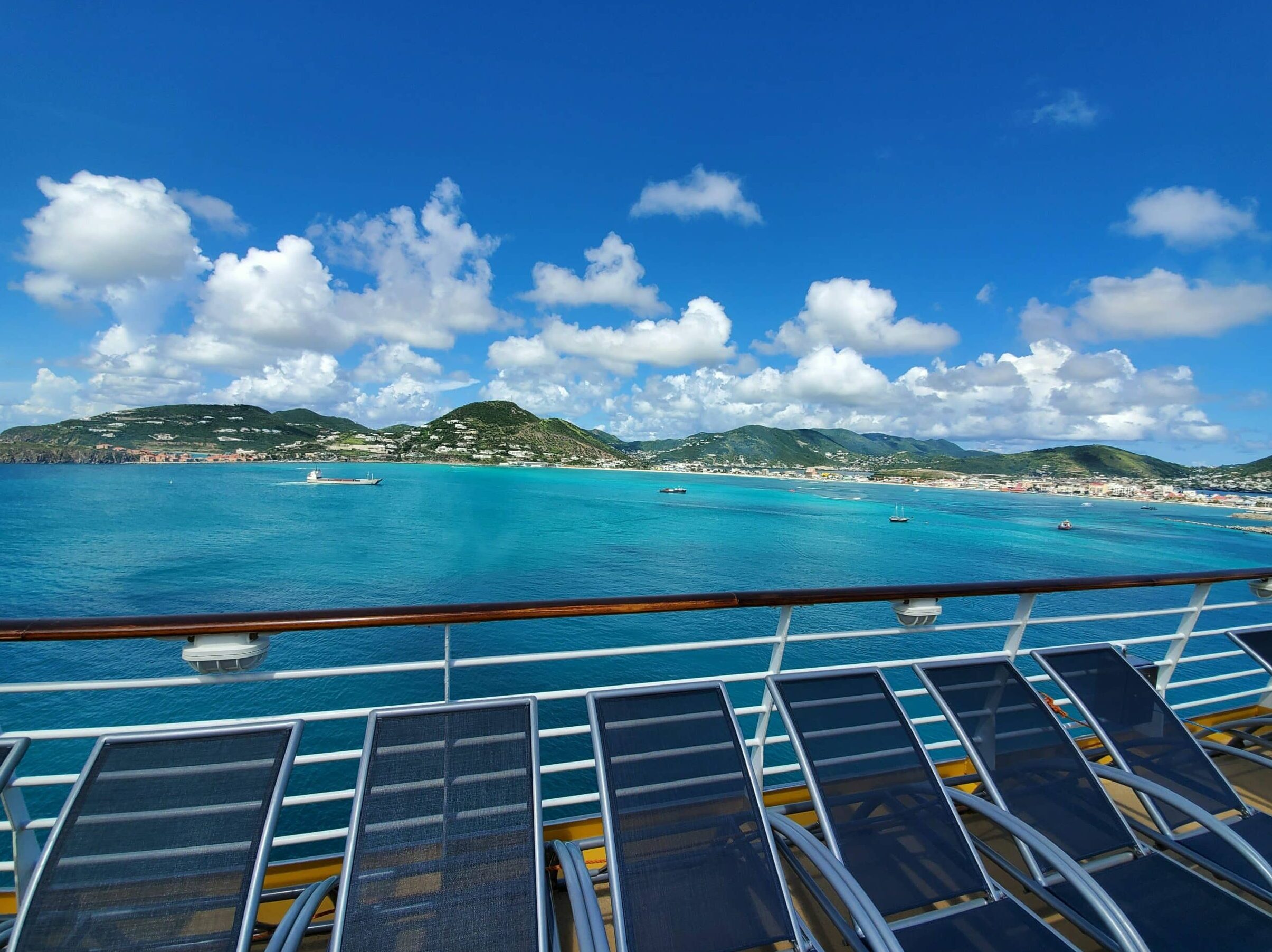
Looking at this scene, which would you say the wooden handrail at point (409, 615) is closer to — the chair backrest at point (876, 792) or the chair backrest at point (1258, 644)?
the chair backrest at point (876, 792)

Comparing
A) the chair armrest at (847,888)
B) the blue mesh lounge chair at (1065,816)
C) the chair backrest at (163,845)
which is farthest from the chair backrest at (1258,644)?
the chair backrest at (163,845)

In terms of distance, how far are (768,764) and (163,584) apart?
23.5m

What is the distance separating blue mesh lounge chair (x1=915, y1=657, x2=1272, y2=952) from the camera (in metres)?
1.51

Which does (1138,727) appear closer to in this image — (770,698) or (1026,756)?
(1026,756)

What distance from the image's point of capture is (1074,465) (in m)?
121

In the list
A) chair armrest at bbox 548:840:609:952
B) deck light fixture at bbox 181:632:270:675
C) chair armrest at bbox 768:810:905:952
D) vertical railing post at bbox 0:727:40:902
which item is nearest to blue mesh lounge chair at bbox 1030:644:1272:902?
chair armrest at bbox 768:810:905:952

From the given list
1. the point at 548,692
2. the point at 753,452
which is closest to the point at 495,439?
the point at 753,452

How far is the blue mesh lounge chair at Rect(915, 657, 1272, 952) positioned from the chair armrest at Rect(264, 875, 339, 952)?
191 centimetres

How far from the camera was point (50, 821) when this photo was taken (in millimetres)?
1222

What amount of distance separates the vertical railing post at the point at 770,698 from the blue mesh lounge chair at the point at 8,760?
2042 mm

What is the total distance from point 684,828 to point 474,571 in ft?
80.7

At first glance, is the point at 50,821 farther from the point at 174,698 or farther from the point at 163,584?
the point at 163,584

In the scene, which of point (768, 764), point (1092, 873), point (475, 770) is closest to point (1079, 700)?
point (1092, 873)

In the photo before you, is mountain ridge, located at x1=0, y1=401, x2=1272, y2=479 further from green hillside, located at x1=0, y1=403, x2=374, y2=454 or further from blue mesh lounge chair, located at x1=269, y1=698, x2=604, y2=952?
blue mesh lounge chair, located at x1=269, y1=698, x2=604, y2=952
